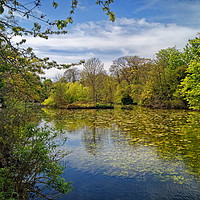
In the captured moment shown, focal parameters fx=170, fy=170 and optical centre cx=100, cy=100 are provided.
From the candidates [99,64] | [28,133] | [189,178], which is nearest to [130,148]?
[189,178]

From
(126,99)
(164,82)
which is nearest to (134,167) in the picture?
(164,82)

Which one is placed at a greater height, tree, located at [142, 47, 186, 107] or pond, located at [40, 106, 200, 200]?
tree, located at [142, 47, 186, 107]

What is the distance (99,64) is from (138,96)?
28.9 ft

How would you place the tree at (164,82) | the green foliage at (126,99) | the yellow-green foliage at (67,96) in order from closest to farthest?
the tree at (164,82) → the yellow-green foliage at (67,96) → the green foliage at (126,99)

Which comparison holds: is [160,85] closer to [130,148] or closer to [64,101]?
[64,101]

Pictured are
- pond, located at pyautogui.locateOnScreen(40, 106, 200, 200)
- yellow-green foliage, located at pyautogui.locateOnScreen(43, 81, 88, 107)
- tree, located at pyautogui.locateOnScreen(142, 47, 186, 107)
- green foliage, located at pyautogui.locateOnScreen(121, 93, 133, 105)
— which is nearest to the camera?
pond, located at pyautogui.locateOnScreen(40, 106, 200, 200)

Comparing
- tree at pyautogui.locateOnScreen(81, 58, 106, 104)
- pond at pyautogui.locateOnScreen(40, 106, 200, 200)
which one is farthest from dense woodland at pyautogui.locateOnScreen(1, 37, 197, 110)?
pond at pyautogui.locateOnScreen(40, 106, 200, 200)

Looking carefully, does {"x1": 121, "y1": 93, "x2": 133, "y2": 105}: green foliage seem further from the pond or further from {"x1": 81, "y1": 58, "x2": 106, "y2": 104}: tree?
the pond

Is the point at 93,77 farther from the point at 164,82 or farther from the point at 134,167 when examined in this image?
the point at 134,167

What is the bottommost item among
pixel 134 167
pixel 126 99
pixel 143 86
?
pixel 134 167

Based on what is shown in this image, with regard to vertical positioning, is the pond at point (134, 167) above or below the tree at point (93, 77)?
below

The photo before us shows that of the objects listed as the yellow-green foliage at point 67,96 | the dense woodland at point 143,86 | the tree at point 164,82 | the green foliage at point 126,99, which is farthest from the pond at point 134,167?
the green foliage at point 126,99

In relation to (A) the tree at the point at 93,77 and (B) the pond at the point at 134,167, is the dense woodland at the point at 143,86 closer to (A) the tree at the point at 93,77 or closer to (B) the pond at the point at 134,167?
(A) the tree at the point at 93,77

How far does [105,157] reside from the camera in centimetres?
576
